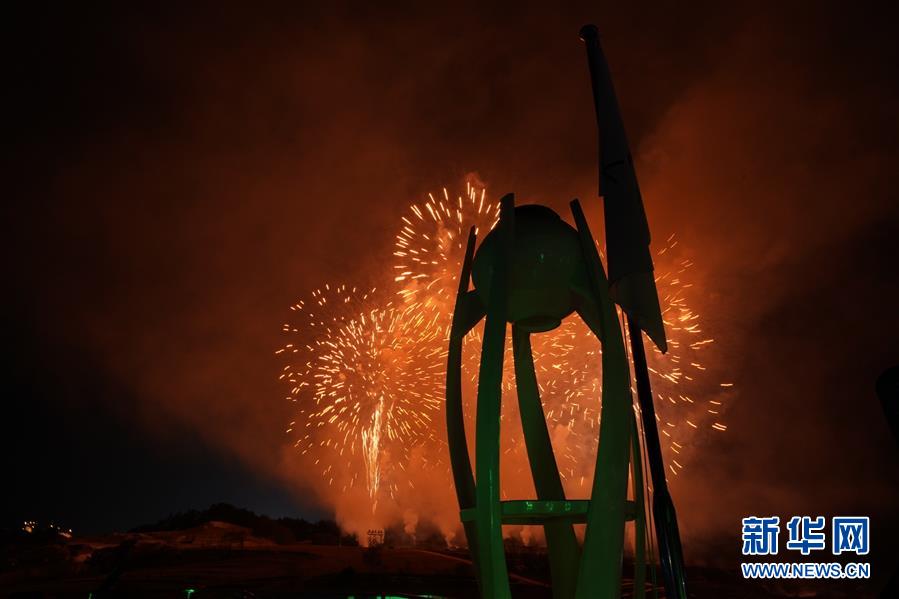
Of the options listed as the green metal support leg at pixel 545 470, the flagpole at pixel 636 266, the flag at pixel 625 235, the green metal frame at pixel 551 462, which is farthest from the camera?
the green metal support leg at pixel 545 470

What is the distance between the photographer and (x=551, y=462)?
11391mm

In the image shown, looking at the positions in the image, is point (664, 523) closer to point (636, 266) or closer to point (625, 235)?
point (636, 266)

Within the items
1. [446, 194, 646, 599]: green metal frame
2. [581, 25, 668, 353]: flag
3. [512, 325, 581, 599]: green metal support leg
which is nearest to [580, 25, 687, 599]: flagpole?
[581, 25, 668, 353]: flag

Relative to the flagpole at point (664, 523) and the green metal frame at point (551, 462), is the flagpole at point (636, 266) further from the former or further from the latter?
the green metal frame at point (551, 462)

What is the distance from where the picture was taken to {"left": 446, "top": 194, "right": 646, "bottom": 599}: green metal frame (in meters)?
8.45

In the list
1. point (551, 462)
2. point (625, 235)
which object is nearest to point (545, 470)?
point (551, 462)

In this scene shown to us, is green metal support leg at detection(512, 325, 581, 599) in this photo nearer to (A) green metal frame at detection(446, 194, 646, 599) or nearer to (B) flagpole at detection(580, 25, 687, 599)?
(A) green metal frame at detection(446, 194, 646, 599)

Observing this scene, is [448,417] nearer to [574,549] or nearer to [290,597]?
[574,549]

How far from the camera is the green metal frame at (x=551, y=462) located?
333 inches

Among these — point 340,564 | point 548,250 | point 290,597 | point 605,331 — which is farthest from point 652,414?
point 340,564

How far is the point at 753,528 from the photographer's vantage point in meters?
27.8

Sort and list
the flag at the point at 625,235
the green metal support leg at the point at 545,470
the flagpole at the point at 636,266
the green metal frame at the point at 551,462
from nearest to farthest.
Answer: the green metal frame at the point at 551,462
the flagpole at the point at 636,266
the flag at the point at 625,235
the green metal support leg at the point at 545,470

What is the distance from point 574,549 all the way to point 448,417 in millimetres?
3292

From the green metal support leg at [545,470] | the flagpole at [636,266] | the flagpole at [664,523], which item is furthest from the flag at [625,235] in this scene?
the green metal support leg at [545,470]
